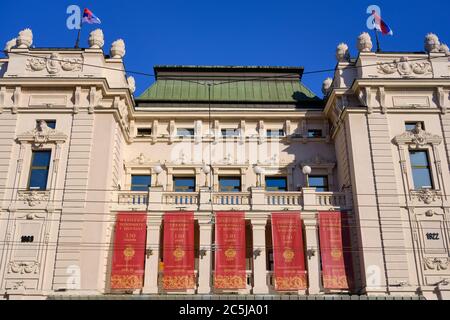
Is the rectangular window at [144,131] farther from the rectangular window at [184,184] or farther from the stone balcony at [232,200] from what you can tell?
the stone balcony at [232,200]

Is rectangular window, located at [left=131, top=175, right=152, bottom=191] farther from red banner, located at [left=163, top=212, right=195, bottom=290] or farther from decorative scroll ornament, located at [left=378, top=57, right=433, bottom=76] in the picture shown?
decorative scroll ornament, located at [left=378, top=57, right=433, bottom=76]

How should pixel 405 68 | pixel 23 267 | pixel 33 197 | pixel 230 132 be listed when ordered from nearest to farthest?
pixel 23 267, pixel 33 197, pixel 405 68, pixel 230 132

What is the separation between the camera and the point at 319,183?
3173 cm

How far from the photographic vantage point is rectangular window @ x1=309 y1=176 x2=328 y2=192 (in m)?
→ 31.7

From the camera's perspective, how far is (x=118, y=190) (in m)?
28.6

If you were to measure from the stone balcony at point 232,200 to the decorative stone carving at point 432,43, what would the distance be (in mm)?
10767

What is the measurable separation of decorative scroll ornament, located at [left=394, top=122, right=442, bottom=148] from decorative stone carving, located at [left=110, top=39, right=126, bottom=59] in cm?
1727

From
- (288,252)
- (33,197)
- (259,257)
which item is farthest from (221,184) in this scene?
(33,197)

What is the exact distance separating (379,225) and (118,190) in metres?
14.4

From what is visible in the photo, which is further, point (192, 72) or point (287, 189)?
point (192, 72)

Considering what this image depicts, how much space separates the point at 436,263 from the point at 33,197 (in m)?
21.3

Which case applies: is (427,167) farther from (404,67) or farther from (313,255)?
(313,255)
